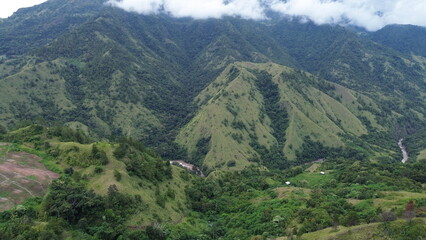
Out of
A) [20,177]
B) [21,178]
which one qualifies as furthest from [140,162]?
[20,177]

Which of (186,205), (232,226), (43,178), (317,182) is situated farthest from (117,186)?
(317,182)

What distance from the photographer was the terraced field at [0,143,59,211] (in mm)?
94312

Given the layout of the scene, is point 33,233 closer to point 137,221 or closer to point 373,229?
point 137,221

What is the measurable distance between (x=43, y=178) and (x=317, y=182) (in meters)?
136

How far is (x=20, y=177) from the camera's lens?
104125 millimetres

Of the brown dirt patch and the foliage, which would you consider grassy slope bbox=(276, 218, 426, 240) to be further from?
the brown dirt patch

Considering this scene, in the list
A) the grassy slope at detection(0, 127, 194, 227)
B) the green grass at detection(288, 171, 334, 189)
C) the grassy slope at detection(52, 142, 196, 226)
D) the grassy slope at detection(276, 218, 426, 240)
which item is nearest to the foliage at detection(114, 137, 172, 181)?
the grassy slope at detection(0, 127, 194, 227)

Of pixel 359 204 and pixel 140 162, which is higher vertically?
pixel 140 162

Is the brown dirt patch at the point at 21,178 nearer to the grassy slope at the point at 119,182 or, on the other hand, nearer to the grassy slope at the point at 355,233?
the grassy slope at the point at 119,182

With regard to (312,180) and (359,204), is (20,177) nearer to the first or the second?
(359,204)

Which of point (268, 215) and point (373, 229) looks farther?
point (268, 215)

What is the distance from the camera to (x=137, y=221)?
103562mm

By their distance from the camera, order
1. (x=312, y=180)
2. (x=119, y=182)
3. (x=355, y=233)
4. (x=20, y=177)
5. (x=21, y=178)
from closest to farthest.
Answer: (x=355, y=233) → (x=21, y=178) → (x=20, y=177) → (x=119, y=182) → (x=312, y=180)

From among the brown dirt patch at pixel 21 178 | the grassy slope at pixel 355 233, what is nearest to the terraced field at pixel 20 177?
the brown dirt patch at pixel 21 178
